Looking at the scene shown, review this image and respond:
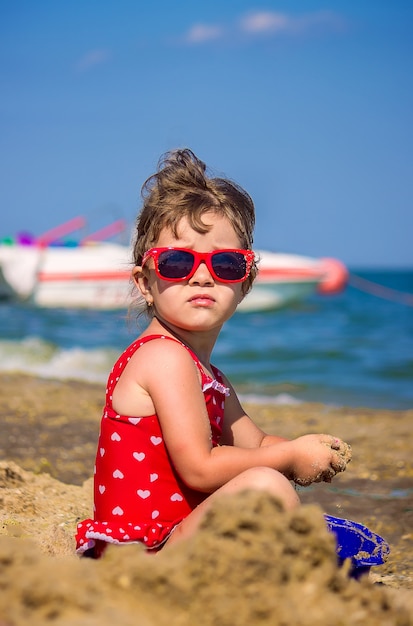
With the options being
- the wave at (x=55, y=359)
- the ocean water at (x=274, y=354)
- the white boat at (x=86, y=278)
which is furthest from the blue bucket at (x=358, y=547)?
the white boat at (x=86, y=278)

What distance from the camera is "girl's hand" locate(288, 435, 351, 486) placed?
6.86 ft

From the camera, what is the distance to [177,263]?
7.54ft

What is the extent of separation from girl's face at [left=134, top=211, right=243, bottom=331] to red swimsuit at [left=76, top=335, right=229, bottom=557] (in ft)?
1.07

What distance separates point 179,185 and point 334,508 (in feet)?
5.86

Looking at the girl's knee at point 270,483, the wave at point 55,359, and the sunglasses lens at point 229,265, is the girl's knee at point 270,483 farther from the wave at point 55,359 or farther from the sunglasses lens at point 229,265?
the wave at point 55,359

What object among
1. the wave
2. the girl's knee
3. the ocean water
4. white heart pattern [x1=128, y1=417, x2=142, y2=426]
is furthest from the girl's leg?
the wave

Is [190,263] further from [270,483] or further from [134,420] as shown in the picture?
[270,483]

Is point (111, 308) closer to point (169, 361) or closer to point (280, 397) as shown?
point (280, 397)

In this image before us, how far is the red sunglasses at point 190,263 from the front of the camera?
2.29 meters

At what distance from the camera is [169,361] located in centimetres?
214

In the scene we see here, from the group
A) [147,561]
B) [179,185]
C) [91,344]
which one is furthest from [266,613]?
[91,344]

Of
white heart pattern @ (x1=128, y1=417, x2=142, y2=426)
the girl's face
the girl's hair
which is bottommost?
white heart pattern @ (x1=128, y1=417, x2=142, y2=426)

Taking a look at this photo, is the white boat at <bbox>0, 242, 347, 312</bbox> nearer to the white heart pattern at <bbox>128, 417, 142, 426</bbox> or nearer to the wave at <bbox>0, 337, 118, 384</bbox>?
the wave at <bbox>0, 337, 118, 384</bbox>

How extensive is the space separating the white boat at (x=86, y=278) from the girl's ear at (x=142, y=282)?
18.6 metres
